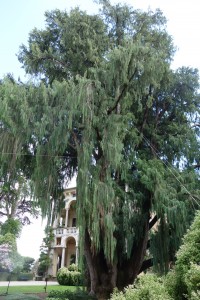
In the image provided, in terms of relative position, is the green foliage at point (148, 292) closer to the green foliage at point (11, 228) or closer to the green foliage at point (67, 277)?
the green foliage at point (11, 228)

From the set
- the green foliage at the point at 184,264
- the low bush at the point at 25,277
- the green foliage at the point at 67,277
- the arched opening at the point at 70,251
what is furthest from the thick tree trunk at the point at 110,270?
the arched opening at the point at 70,251

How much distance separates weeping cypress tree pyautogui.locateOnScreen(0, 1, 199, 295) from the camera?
356 inches

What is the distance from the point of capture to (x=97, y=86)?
31.9 feet

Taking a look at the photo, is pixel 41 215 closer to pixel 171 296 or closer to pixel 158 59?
pixel 171 296

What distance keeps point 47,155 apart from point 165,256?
4.96 metres

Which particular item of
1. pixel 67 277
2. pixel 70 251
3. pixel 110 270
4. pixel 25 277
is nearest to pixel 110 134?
pixel 110 270

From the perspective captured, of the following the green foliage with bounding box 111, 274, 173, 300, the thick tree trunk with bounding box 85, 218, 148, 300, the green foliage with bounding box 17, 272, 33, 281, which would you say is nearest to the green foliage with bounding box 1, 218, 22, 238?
the thick tree trunk with bounding box 85, 218, 148, 300

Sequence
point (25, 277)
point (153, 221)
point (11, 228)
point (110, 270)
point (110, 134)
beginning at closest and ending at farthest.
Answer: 1. point (110, 134)
2. point (110, 270)
3. point (153, 221)
4. point (11, 228)
5. point (25, 277)

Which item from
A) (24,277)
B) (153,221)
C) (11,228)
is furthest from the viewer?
Result: (24,277)

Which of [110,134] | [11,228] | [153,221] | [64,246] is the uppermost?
[110,134]

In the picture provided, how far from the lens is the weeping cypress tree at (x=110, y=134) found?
9.03m

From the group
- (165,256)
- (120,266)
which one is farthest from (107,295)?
(165,256)

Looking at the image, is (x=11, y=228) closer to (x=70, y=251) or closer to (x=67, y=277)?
(x=67, y=277)

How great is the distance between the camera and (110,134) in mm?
9430
